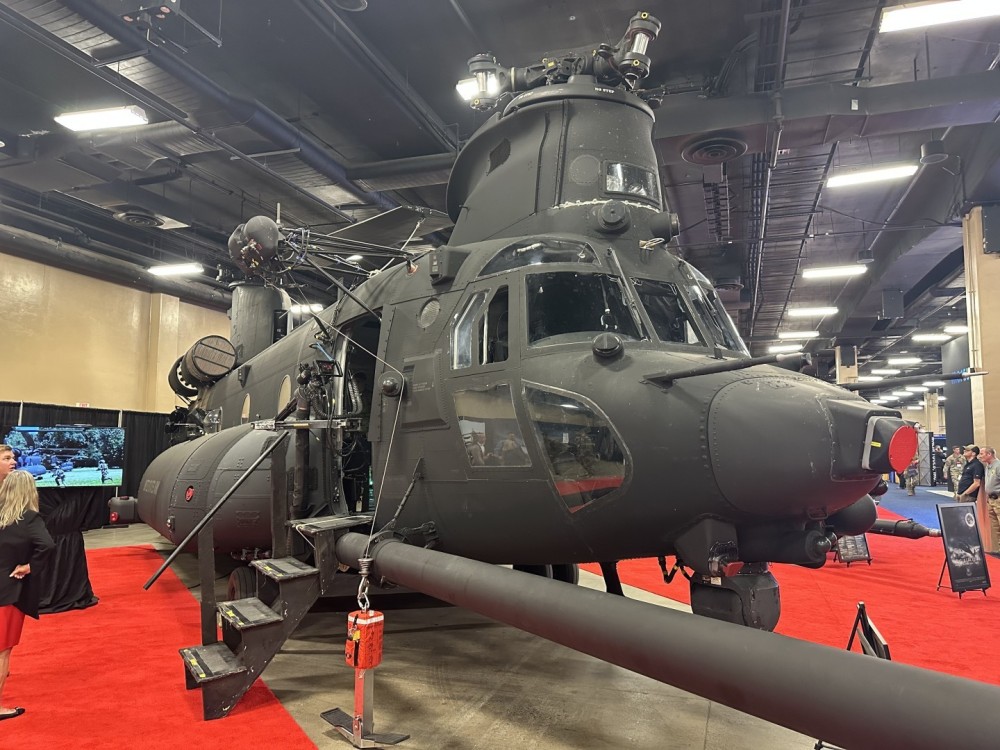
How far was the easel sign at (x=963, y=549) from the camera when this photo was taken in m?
8.40

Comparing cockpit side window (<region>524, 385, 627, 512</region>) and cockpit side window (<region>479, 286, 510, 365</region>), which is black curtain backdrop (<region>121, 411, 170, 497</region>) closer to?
cockpit side window (<region>479, 286, 510, 365</region>)

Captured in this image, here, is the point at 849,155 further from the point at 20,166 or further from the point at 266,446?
the point at 20,166

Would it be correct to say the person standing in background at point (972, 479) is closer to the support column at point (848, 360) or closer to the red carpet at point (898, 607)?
the red carpet at point (898, 607)

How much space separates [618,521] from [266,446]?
3.38 metres

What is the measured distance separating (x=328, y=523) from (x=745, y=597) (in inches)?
115

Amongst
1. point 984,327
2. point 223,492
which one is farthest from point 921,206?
point 223,492

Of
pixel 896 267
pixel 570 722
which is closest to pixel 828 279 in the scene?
pixel 896 267

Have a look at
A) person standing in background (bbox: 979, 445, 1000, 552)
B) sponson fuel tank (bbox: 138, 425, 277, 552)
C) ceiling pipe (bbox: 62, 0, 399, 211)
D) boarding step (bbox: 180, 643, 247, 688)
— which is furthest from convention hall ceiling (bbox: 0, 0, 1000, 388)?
person standing in background (bbox: 979, 445, 1000, 552)

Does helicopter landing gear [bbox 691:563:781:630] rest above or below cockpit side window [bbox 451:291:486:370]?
below

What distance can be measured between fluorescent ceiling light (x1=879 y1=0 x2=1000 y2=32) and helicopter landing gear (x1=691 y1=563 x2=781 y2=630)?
268 inches

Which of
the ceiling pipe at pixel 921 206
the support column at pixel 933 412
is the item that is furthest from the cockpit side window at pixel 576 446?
the support column at pixel 933 412

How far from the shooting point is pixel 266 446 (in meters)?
5.70

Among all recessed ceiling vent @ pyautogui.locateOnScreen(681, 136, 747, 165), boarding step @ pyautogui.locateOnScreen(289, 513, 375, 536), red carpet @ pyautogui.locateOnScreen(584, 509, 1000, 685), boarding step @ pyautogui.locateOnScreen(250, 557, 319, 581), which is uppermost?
recessed ceiling vent @ pyautogui.locateOnScreen(681, 136, 747, 165)

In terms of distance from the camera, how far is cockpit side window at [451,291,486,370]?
4.45 metres
